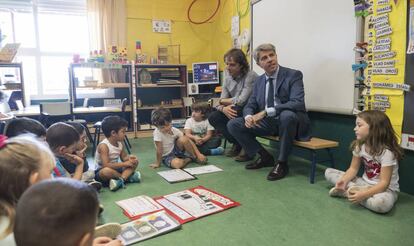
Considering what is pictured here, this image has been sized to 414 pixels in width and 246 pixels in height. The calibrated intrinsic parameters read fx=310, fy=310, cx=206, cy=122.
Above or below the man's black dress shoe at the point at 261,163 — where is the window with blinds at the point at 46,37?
above

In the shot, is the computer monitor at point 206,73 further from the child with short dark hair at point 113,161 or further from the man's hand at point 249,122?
the child with short dark hair at point 113,161

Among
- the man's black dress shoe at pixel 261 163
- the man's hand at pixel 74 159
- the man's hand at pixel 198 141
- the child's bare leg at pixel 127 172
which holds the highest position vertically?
the man's hand at pixel 74 159

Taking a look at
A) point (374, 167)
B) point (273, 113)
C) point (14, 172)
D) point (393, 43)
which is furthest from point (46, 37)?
point (374, 167)

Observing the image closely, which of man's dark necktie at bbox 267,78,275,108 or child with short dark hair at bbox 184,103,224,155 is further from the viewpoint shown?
child with short dark hair at bbox 184,103,224,155

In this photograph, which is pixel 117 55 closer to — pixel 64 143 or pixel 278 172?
pixel 64 143

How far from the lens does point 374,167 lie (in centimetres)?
199

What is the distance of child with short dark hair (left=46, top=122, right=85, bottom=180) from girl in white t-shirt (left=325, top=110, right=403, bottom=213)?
167cm

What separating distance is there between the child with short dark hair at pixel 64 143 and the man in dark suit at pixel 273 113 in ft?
4.70

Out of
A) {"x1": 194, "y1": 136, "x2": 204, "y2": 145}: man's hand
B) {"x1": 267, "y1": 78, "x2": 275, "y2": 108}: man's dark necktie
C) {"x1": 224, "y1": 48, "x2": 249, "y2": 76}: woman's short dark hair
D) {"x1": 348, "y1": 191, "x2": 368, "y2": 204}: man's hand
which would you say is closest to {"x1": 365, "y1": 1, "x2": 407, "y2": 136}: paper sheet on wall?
{"x1": 348, "y1": 191, "x2": 368, "y2": 204}: man's hand

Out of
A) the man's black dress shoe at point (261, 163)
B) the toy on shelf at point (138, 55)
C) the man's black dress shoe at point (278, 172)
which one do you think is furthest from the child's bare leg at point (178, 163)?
the toy on shelf at point (138, 55)

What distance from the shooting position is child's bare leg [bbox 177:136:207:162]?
2.95 metres

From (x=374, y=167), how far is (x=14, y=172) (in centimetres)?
197

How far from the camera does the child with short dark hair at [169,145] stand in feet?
9.18

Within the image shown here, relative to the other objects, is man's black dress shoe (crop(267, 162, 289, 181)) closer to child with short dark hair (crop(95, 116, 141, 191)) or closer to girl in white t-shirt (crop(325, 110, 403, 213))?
girl in white t-shirt (crop(325, 110, 403, 213))
